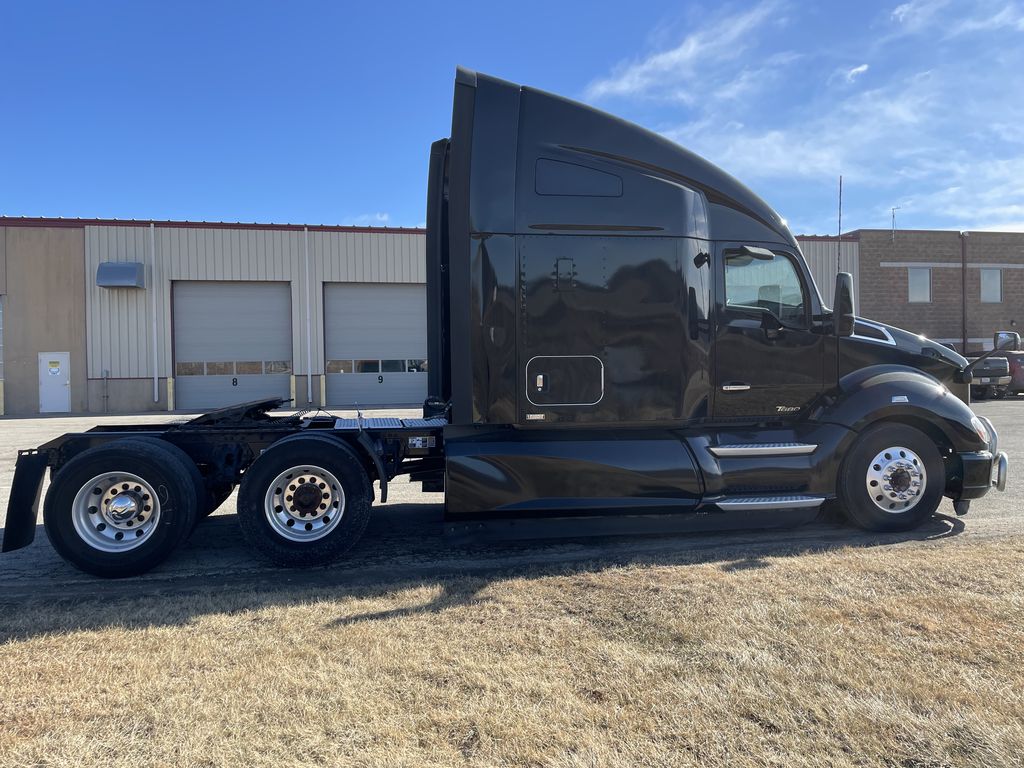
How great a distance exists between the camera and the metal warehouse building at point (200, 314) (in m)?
23.2

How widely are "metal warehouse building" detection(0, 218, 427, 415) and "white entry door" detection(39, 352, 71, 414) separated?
0.12 feet

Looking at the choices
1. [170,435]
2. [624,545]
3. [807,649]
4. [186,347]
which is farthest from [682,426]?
[186,347]

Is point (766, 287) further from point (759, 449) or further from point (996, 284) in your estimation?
point (996, 284)

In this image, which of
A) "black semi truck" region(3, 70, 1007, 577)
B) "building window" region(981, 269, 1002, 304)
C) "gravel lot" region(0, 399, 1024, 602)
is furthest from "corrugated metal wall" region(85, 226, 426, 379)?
"building window" region(981, 269, 1002, 304)

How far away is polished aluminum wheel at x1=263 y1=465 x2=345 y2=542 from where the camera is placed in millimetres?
4855

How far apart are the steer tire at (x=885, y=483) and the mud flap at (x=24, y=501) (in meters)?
6.38

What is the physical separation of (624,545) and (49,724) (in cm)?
392

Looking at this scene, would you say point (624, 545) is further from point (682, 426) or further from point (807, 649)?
point (807, 649)

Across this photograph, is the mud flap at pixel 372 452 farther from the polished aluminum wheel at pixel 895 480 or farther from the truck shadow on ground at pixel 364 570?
the polished aluminum wheel at pixel 895 480

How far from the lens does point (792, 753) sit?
7.55 feet

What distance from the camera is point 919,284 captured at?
29656 mm

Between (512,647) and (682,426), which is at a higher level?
(682,426)

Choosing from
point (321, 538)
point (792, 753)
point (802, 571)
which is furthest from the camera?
point (321, 538)

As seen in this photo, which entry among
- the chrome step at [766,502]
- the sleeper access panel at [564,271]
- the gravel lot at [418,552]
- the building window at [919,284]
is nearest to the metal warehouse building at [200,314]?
the gravel lot at [418,552]
